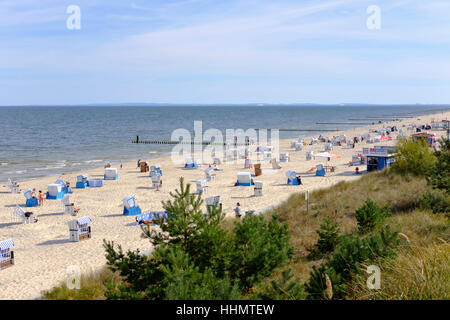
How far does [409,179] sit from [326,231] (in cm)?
900

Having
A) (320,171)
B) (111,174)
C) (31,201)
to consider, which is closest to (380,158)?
(320,171)

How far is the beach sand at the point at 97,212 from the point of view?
1144 centimetres

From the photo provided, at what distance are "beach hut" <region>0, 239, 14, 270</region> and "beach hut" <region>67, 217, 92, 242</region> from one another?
226cm

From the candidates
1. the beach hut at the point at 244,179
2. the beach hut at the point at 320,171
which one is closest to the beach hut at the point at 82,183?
the beach hut at the point at 244,179

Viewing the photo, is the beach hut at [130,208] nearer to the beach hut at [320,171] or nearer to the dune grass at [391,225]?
the dune grass at [391,225]

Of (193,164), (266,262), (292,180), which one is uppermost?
(266,262)

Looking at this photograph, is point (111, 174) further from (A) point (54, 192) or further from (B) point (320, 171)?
(B) point (320, 171)

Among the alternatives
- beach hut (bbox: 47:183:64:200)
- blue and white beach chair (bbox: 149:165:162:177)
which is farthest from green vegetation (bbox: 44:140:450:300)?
blue and white beach chair (bbox: 149:165:162:177)

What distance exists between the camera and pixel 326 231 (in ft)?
29.5

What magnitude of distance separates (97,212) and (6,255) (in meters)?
6.27

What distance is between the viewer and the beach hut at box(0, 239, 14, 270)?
11984mm

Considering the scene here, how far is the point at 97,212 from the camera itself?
18.4 metres
